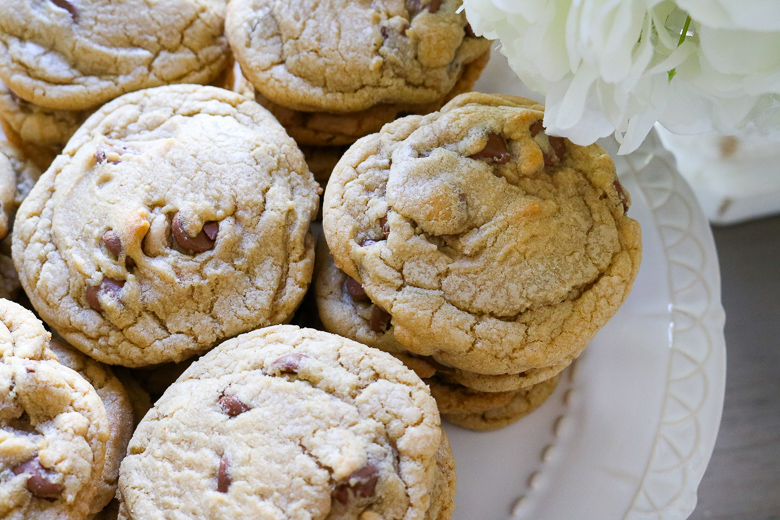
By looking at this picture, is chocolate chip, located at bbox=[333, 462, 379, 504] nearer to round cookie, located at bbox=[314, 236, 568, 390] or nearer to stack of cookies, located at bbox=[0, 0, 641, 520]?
stack of cookies, located at bbox=[0, 0, 641, 520]

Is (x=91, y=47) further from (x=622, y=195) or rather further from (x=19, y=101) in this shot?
(x=622, y=195)

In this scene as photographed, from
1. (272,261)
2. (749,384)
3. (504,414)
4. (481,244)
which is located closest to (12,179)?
(272,261)

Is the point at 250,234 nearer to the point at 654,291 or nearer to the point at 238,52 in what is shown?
the point at 238,52

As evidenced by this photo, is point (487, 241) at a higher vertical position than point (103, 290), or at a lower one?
higher

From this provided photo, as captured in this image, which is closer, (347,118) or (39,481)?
(39,481)

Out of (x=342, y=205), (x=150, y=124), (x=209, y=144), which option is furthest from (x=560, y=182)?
(x=150, y=124)

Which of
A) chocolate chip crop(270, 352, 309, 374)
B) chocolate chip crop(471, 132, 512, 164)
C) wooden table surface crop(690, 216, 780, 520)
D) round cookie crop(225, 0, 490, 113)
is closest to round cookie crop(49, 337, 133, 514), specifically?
chocolate chip crop(270, 352, 309, 374)
